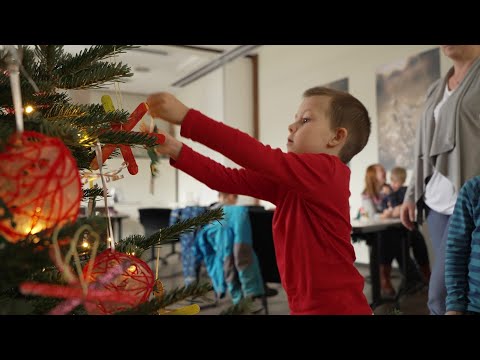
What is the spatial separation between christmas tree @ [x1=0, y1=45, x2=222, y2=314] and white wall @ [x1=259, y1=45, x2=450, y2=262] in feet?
13.7

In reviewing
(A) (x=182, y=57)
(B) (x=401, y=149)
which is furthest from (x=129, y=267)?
(A) (x=182, y=57)

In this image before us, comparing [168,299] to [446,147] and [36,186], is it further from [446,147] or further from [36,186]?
[446,147]

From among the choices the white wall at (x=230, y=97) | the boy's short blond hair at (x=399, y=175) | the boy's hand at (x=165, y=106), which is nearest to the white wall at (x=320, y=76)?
the white wall at (x=230, y=97)

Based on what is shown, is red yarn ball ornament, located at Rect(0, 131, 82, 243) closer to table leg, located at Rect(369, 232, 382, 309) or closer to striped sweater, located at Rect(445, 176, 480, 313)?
striped sweater, located at Rect(445, 176, 480, 313)

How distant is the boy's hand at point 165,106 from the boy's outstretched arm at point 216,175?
14 cm

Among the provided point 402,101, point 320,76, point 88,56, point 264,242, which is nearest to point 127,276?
point 88,56

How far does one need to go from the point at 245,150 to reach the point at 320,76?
4.94m

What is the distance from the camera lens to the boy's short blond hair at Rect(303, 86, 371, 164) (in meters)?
1.04

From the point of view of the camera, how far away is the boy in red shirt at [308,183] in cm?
80

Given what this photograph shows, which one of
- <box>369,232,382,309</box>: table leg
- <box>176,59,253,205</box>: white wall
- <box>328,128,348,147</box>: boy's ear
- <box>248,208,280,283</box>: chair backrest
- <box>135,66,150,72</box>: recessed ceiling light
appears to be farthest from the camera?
<box>135,66,150,72</box>: recessed ceiling light

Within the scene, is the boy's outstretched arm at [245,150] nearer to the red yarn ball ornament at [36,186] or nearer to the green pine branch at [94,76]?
the green pine branch at [94,76]

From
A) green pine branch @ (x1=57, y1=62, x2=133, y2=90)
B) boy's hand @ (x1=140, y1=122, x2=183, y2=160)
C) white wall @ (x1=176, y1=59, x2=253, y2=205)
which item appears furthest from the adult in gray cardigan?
white wall @ (x1=176, y1=59, x2=253, y2=205)
